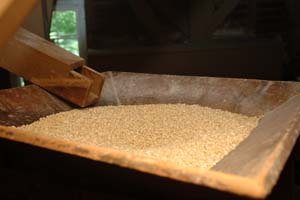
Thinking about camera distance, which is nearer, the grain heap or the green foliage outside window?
the grain heap

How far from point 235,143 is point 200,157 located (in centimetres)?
19

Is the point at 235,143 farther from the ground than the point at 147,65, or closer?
farther from the ground

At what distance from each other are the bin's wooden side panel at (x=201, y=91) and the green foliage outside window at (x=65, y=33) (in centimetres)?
77

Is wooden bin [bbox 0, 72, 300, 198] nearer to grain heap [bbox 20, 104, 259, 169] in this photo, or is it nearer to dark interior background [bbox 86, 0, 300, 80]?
grain heap [bbox 20, 104, 259, 169]

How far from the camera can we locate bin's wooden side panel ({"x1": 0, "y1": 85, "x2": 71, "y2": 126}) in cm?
159

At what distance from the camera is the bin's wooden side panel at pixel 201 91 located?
1.65 m

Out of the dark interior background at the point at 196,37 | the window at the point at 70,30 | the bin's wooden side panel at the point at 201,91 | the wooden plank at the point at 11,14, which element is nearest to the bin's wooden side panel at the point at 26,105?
the bin's wooden side panel at the point at 201,91

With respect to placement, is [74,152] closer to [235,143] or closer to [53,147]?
[53,147]

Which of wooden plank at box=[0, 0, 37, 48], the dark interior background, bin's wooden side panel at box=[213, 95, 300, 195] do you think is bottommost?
the dark interior background

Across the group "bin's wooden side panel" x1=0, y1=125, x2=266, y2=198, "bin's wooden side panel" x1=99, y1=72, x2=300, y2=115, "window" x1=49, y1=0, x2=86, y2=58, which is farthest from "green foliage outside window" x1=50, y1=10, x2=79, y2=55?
"bin's wooden side panel" x1=0, y1=125, x2=266, y2=198

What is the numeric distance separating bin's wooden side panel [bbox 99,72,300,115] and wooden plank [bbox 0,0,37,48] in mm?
998

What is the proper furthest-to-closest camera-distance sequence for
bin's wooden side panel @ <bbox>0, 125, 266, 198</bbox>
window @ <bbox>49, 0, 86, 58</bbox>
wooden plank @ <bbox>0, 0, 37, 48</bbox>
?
window @ <bbox>49, 0, 86, 58</bbox>, wooden plank @ <bbox>0, 0, 37, 48</bbox>, bin's wooden side panel @ <bbox>0, 125, 266, 198</bbox>

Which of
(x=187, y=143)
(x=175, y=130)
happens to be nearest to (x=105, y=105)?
(x=175, y=130)

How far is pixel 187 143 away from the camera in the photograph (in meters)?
1.29
